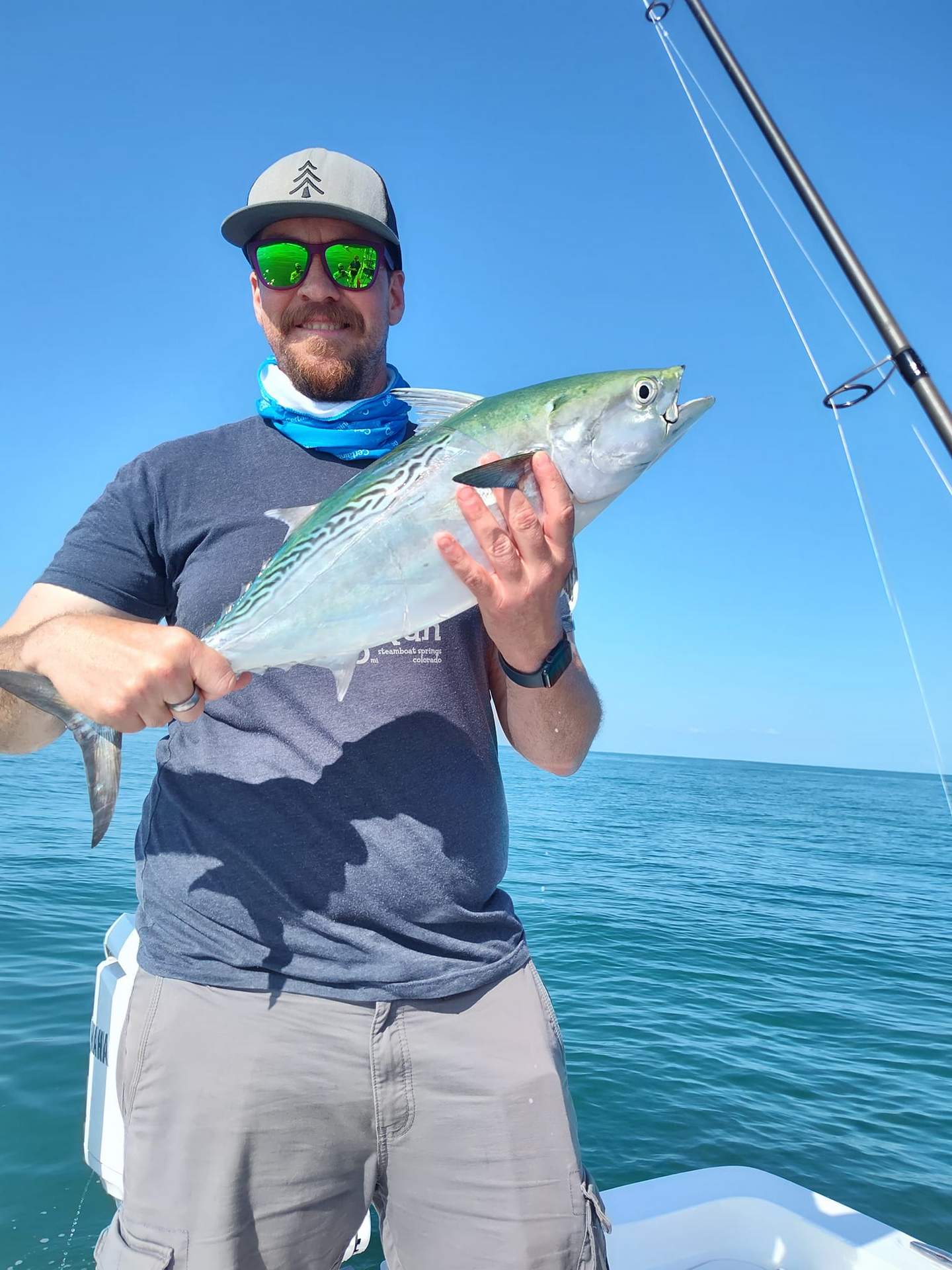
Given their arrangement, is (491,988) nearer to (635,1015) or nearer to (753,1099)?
(753,1099)

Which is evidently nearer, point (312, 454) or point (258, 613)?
point (258, 613)

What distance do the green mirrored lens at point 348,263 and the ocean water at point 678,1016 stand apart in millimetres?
4566

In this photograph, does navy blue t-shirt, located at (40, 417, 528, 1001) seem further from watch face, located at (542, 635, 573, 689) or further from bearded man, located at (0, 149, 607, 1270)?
watch face, located at (542, 635, 573, 689)

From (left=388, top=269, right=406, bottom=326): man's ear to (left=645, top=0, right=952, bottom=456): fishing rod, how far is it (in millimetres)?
2339

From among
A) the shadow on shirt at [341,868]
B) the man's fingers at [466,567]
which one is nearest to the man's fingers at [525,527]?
the man's fingers at [466,567]

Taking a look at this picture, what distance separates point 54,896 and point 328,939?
9795 mm

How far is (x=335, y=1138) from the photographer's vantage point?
183cm

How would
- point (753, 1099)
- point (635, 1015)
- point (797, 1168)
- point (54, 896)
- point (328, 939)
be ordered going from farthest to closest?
point (54, 896) → point (635, 1015) → point (753, 1099) → point (797, 1168) → point (328, 939)

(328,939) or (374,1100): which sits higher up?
(328,939)

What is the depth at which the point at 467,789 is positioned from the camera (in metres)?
2.06

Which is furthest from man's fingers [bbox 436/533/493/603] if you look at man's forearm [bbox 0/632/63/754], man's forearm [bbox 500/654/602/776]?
man's forearm [bbox 0/632/63/754]

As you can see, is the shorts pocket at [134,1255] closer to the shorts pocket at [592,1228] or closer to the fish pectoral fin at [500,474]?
the shorts pocket at [592,1228]

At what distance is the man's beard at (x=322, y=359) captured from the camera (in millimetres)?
2395

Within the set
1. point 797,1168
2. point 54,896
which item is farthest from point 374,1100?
point 54,896
